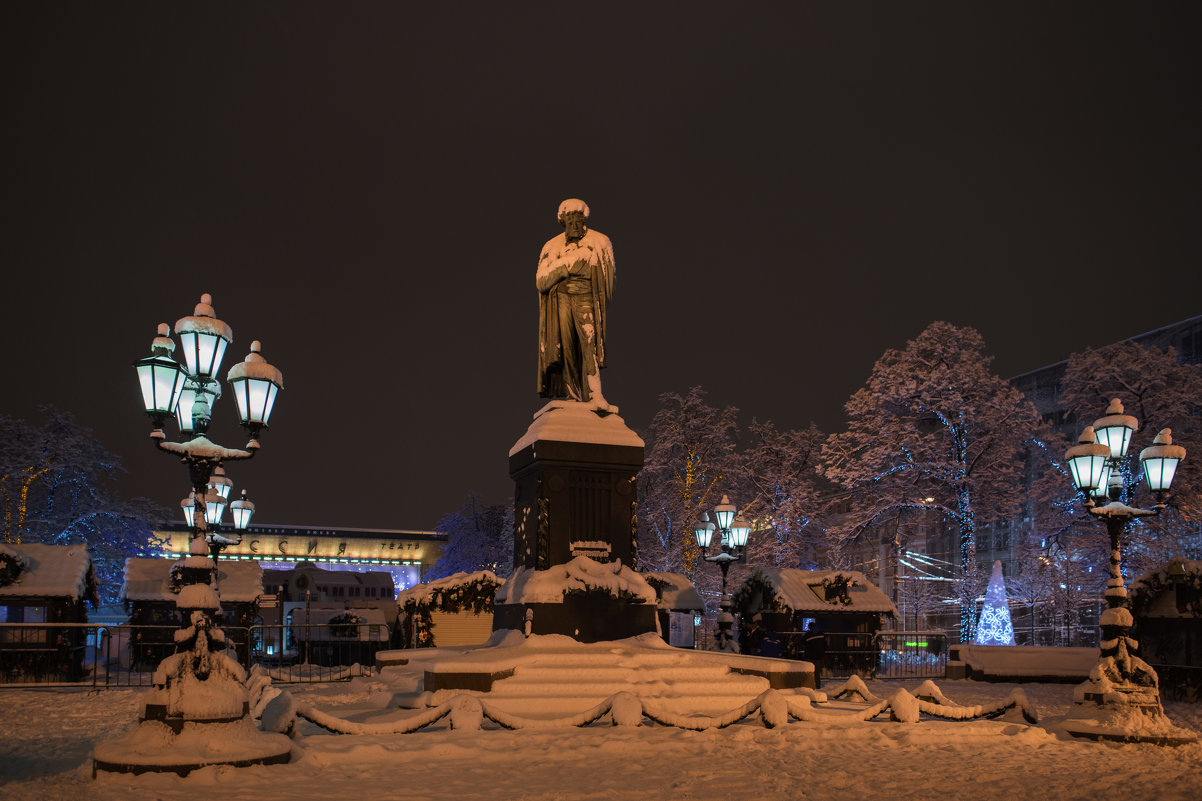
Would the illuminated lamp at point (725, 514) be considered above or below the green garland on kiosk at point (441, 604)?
above

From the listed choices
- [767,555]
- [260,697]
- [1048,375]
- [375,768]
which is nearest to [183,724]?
[375,768]

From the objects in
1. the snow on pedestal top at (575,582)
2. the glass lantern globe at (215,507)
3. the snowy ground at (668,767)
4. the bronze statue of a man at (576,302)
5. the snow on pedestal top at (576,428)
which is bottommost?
the snowy ground at (668,767)

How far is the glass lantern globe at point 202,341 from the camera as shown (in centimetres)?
827

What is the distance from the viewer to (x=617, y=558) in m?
12.1

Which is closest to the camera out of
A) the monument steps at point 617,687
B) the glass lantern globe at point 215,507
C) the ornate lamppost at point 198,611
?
the ornate lamppost at point 198,611

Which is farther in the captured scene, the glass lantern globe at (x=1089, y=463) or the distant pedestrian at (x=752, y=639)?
the distant pedestrian at (x=752, y=639)

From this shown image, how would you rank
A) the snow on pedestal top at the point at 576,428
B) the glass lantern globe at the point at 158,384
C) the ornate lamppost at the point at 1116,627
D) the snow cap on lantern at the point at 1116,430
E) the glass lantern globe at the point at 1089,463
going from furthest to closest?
the snow on pedestal top at the point at 576,428, the snow cap on lantern at the point at 1116,430, the glass lantern globe at the point at 1089,463, the ornate lamppost at the point at 1116,627, the glass lantern globe at the point at 158,384

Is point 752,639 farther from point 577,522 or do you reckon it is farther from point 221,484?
point 221,484

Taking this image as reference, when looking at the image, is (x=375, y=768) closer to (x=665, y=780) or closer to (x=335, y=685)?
(x=665, y=780)

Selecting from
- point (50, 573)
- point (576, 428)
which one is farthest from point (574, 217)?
point (50, 573)

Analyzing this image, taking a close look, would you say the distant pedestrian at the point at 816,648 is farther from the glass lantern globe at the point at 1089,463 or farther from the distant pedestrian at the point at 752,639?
the glass lantern globe at the point at 1089,463

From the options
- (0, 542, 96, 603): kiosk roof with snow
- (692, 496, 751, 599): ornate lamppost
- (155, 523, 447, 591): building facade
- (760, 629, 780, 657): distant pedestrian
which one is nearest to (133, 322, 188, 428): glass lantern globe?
(692, 496, 751, 599): ornate lamppost

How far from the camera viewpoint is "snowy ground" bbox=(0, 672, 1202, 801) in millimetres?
6715

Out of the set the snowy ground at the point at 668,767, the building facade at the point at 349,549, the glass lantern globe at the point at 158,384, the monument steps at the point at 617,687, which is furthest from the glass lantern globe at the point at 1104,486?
the building facade at the point at 349,549
